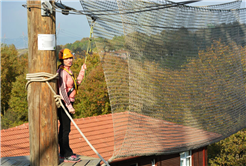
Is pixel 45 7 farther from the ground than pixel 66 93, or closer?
farther from the ground

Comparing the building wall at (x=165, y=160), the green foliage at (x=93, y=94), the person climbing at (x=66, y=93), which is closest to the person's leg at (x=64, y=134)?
the person climbing at (x=66, y=93)

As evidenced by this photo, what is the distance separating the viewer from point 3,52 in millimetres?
30312

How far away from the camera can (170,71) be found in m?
3.84

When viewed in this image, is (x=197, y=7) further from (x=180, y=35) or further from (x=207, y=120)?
(x=207, y=120)

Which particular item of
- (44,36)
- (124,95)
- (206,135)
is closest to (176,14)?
(124,95)

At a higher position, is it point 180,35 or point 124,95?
point 180,35

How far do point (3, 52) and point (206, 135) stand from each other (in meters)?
29.9

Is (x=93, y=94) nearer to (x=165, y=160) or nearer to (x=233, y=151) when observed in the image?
(x=233, y=151)

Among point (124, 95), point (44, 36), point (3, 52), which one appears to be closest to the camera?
point (44, 36)

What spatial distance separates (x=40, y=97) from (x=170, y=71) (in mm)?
1890

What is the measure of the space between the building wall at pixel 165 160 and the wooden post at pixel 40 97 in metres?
5.52

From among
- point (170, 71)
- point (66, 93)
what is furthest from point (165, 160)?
point (66, 93)

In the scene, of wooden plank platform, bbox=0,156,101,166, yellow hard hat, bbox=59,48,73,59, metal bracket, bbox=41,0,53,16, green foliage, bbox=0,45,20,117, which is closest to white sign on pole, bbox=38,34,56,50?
metal bracket, bbox=41,0,53,16

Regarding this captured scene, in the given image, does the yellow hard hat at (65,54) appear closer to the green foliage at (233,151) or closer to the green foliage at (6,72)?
the green foliage at (233,151)
